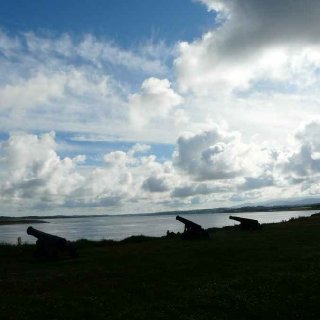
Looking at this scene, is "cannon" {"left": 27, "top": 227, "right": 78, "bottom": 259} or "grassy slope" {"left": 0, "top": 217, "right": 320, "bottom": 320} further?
"cannon" {"left": 27, "top": 227, "right": 78, "bottom": 259}

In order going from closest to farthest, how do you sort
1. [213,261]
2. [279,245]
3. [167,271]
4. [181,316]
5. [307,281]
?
1. [181,316]
2. [307,281]
3. [167,271]
4. [213,261]
5. [279,245]

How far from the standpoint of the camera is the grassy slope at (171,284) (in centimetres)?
1495

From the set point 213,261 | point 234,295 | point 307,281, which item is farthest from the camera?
point 213,261

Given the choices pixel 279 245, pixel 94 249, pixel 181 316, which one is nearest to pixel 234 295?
pixel 181 316

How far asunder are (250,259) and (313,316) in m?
10.1

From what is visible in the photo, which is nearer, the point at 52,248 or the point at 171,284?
the point at 171,284

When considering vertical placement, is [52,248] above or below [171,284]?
above

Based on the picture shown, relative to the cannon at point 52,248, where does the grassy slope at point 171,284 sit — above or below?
below

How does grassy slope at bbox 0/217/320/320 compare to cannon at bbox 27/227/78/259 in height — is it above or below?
below

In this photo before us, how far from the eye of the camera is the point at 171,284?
61.8 feet

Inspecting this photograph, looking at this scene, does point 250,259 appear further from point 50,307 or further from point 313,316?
point 50,307

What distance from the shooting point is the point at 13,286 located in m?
19.4

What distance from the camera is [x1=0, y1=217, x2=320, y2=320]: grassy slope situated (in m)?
15.0

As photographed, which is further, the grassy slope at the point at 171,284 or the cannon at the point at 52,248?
the cannon at the point at 52,248
